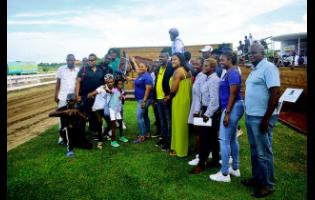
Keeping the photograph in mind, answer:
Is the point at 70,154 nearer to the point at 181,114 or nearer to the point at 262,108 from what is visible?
the point at 181,114

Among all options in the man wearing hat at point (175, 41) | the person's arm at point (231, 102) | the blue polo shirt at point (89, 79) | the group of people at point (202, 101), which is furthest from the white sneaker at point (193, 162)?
the blue polo shirt at point (89, 79)

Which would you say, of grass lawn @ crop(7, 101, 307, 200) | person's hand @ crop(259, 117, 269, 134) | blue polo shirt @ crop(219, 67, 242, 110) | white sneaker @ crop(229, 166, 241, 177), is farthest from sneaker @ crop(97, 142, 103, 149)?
person's hand @ crop(259, 117, 269, 134)

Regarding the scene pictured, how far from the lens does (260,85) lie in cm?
443

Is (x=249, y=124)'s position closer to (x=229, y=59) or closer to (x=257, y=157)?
(x=257, y=157)

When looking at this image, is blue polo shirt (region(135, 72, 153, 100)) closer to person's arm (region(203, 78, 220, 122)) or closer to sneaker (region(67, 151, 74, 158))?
sneaker (region(67, 151, 74, 158))

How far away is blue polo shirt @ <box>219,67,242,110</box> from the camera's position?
4879mm

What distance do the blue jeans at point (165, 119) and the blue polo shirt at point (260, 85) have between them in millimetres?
2731

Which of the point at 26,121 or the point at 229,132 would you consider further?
the point at 26,121

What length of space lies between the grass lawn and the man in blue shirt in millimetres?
406

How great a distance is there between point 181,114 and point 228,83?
1740 millimetres

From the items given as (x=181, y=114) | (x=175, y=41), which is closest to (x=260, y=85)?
(x=181, y=114)

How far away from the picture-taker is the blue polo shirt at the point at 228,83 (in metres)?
4.88

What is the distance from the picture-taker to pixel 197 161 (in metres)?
6.29

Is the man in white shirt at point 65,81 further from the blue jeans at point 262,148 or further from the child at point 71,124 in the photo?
the blue jeans at point 262,148
